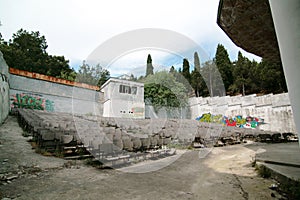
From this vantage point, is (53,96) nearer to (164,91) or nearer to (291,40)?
(164,91)

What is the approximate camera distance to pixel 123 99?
21.2 m

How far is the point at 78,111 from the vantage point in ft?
63.0

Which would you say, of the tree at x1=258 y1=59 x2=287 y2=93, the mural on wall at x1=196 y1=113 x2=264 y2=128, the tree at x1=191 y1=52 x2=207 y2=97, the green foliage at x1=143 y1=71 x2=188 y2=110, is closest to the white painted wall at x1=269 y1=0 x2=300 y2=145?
the mural on wall at x1=196 y1=113 x2=264 y2=128

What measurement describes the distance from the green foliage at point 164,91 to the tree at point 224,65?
8.96 m

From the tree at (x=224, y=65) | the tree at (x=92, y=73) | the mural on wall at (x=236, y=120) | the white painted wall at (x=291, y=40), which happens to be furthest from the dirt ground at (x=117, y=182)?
the tree at (x=92, y=73)

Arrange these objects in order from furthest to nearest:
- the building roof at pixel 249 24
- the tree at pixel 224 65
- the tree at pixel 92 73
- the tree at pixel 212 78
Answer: the tree at pixel 92 73
the tree at pixel 224 65
the tree at pixel 212 78
the building roof at pixel 249 24

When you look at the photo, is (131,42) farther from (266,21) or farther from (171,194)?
(171,194)

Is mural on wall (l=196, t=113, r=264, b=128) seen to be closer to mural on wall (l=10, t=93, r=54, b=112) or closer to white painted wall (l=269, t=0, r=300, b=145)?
mural on wall (l=10, t=93, r=54, b=112)

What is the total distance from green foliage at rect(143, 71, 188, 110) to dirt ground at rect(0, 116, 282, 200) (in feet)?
69.4

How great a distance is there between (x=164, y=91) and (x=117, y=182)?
25.3 metres

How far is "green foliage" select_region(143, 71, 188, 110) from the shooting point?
86.2 feet

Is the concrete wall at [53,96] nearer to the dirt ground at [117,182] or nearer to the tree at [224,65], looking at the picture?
the dirt ground at [117,182]

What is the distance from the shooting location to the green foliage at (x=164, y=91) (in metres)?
26.3

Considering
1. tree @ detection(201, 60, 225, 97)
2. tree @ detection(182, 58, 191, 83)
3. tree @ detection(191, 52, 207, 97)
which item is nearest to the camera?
tree @ detection(201, 60, 225, 97)
